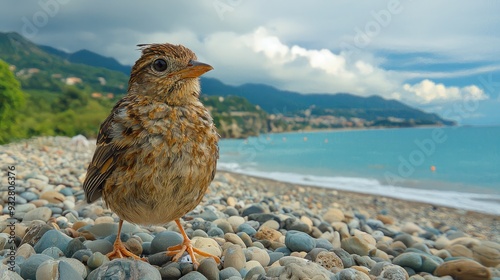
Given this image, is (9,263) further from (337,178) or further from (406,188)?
(337,178)

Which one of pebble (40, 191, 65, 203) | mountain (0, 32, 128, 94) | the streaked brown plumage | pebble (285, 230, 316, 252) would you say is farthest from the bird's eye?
mountain (0, 32, 128, 94)

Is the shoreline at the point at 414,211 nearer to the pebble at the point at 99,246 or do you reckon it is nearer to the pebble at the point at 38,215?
the pebble at the point at 38,215

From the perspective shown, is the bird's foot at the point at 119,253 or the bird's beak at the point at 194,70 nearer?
the bird's beak at the point at 194,70

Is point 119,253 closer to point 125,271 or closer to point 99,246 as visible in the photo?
point 99,246

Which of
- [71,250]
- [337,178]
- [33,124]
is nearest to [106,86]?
[33,124]

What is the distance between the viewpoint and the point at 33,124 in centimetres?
3212

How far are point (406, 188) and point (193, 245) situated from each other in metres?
23.7

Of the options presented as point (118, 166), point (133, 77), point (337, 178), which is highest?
point (133, 77)

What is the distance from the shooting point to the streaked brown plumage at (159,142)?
3295 mm

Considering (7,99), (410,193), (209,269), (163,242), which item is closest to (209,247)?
(163,242)

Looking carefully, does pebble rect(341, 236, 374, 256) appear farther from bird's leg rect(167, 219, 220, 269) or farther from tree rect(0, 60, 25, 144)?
tree rect(0, 60, 25, 144)

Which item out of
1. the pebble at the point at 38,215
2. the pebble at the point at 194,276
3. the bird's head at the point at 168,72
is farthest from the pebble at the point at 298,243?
the pebble at the point at 38,215

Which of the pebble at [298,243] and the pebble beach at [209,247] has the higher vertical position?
the pebble at [298,243]

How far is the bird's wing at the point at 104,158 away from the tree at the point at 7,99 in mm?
15187
